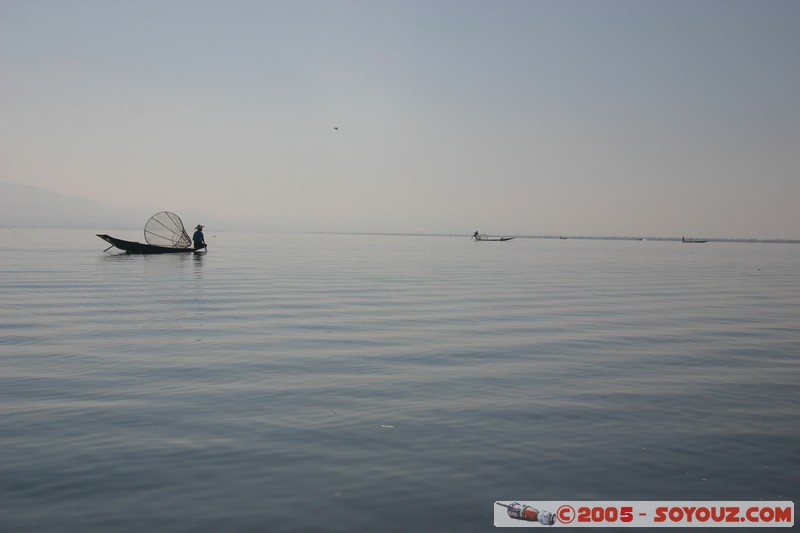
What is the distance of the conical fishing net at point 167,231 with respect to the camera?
5953cm

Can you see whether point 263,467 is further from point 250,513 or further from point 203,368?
point 203,368

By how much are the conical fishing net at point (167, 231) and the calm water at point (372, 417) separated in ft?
→ 131

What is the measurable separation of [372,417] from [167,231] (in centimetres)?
5702

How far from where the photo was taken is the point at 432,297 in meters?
28.3

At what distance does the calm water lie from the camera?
643cm

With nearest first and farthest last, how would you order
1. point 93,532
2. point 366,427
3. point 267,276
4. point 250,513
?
point 93,532
point 250,513
point 366,427
point 267,276

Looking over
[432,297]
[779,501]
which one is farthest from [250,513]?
[432,297]

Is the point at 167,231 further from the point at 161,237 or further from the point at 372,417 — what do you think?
the point at 372,417

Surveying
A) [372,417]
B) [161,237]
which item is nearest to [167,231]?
[161,237]

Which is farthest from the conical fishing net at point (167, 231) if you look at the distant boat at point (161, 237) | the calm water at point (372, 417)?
the calm water at point (372, 417)

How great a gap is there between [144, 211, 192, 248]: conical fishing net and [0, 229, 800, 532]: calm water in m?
40.0

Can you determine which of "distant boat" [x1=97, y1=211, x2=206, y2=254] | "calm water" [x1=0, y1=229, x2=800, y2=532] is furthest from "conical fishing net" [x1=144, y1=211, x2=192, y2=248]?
"calm water" [x1=0, y1=229, x2=800, y2=532]

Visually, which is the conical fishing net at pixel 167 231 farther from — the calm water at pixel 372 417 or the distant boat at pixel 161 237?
the calm water at pixel 372 417

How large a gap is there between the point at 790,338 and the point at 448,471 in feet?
51.3
